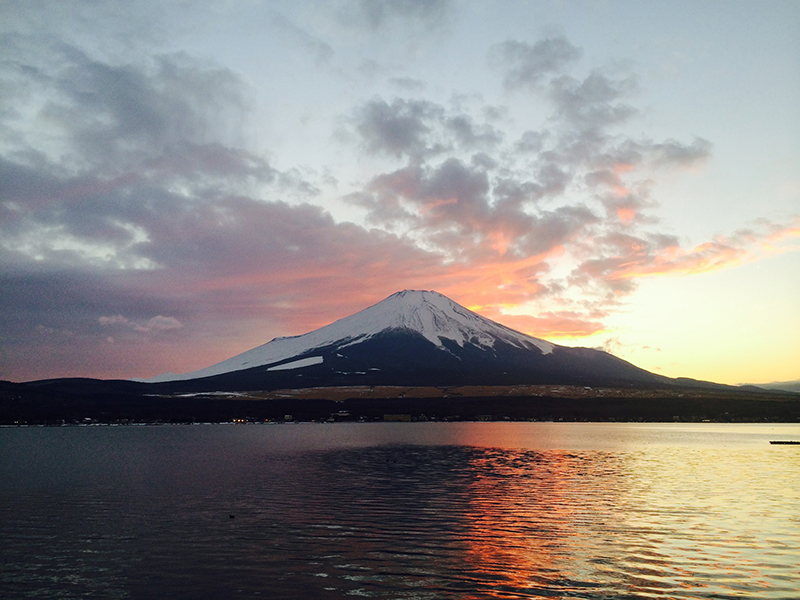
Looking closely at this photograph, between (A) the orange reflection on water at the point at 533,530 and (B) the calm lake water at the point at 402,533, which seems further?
(A) the orange reflection on water at the point at 533,530

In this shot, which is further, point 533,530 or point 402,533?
point 533,530

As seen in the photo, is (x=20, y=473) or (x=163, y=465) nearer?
(x=20, y=473)

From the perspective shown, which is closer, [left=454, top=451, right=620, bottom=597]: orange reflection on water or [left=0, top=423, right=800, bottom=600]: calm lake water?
[left=0, top=423, right=800, bottom=600]: calm lake water

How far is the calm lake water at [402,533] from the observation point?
25.1 meters

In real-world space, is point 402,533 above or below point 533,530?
above

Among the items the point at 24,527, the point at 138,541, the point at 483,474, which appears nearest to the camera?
the point at 138,541

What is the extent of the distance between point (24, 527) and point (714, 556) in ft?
131

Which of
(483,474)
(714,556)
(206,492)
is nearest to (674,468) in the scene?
(483,474)

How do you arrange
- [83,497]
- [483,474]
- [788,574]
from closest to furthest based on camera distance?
1. [788,574]
2. [83,497]
3. [483,474]

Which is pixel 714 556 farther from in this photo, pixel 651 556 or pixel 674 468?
pixel 674 468

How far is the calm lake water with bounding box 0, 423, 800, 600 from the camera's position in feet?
82.2

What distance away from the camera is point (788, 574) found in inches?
1050

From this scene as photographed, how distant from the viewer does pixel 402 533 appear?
114 ft

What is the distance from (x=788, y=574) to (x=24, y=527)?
4238 cm
